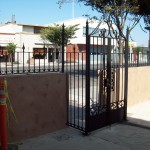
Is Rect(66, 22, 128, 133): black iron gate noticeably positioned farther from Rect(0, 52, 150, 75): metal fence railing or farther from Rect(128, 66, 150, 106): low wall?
Rect(128, 66, 150, 106): low wall

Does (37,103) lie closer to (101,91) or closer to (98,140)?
(98,140)

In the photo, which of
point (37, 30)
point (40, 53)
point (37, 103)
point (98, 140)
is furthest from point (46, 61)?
point (37, 30)

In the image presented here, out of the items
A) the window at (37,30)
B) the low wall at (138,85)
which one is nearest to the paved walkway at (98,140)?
the low wall at (138,85)

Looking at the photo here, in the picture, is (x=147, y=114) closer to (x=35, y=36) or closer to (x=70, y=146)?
(x=70, y=146)

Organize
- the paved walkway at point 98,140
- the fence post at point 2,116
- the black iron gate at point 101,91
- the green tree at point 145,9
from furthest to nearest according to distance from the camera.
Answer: the green tree at point 145,9
the black iron gate at point 101,91
the paved walkway at point 98,140
the fence post at point 2,116

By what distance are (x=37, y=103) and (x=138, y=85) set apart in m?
4.72

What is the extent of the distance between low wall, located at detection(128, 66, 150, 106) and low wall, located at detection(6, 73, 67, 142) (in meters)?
3.36

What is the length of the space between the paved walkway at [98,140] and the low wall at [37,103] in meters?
0.21

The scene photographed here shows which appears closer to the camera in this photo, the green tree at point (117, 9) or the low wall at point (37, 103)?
the low wall at point (37, 103)

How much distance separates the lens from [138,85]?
32.1 feet

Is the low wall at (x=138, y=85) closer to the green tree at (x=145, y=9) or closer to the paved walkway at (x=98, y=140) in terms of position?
the paved walkway at (x=98, y=140)

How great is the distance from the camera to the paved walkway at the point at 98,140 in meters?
5.58

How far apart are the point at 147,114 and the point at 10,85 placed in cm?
446

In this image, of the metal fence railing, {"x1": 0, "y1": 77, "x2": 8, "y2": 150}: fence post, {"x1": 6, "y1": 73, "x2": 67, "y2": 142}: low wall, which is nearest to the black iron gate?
the metal fence railing
